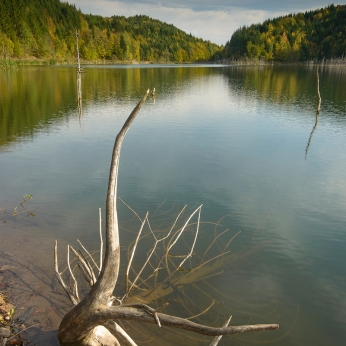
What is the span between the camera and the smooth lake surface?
6.74 metres

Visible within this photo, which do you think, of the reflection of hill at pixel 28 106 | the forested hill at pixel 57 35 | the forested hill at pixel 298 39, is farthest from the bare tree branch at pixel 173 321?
the forested hill at pixel 298 39

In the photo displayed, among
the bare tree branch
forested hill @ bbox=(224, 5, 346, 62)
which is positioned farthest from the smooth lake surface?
forested hill @ bbox=(224, 5, 346, 62)

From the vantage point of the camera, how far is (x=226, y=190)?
1241 centimetres

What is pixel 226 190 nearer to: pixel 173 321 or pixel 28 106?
pixel 173 321

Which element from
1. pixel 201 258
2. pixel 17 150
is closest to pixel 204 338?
pixel 201 258

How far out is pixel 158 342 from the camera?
5.54 m

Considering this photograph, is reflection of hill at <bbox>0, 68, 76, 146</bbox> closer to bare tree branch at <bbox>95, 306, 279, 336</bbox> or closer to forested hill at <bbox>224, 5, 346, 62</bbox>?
bare tree branch at <bbox>95, 306, 279, 336</bbox>

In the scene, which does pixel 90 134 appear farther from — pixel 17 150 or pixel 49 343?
pixel 49 343

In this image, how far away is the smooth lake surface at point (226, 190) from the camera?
6.74 metres

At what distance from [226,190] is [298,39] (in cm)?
17689

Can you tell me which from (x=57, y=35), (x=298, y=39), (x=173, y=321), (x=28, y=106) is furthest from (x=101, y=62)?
(x=173, y=321)

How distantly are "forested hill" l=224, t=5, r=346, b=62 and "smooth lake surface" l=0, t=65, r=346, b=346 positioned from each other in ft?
473

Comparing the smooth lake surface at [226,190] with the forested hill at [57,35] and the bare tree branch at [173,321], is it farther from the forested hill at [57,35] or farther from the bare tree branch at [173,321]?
the forested hill at [57,35]

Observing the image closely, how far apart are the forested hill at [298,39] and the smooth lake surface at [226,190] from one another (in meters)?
144
